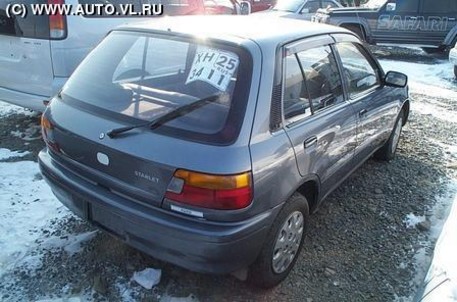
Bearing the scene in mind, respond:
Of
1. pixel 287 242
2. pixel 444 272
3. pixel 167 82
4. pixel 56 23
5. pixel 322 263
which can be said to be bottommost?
pixel 322 263

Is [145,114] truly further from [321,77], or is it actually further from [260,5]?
[260,5]

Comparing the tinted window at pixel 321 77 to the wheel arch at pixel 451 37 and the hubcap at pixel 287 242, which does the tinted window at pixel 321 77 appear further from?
the wheel arch at pixel 451 37

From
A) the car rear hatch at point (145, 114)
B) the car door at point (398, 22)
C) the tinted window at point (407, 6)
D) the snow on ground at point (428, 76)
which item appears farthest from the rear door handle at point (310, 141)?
the tinted window at point (407, 6)

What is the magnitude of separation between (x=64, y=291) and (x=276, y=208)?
1390mm

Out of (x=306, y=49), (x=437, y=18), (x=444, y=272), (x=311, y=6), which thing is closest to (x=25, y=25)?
(x=306, y=49)

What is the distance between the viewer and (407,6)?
38.4 feet

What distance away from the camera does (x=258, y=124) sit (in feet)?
7.27

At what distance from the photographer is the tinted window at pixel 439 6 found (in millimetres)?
11508

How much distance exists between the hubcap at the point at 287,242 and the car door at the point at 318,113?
1.04 ft

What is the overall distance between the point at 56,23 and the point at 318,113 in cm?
277

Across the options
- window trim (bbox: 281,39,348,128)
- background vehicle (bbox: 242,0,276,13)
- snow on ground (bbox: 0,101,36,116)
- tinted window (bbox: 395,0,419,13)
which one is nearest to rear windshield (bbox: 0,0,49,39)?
snow on ground (bbox: 0,101,36,116)

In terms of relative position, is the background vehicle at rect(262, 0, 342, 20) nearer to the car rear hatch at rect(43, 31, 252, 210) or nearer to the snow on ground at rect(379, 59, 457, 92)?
the snow on ground at rect(379, 59, 457, 92)

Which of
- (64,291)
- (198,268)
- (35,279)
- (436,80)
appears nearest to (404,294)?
(198,268)

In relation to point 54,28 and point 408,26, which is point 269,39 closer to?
point 54,28
